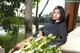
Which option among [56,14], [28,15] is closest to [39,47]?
[56,14]

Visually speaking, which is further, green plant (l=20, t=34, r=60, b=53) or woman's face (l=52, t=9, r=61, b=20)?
woman's face (l=52, t=9, r=61, b=20)

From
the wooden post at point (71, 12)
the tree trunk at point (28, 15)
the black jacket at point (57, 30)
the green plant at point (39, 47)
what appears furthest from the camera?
the tree trunk at point (28, 15)

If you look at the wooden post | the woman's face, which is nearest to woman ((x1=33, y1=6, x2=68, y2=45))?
the woman's face

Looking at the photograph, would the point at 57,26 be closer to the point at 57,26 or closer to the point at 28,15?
the point at 57,26

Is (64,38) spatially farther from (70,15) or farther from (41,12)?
(41,12)

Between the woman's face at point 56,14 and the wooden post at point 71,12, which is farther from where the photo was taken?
the wooden post at point 71,12

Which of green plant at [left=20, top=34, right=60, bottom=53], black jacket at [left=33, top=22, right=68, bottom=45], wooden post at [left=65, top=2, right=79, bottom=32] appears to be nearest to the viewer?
green plant at [left=20, top=34, right=60, bottom=53]

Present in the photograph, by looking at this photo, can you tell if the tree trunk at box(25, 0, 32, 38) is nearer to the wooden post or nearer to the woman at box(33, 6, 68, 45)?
the wooden post

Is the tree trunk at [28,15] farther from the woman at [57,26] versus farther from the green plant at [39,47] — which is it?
the green plant at [39,47]

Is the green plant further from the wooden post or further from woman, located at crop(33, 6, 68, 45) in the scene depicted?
the wooden post

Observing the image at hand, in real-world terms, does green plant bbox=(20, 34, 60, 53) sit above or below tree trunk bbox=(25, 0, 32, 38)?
above

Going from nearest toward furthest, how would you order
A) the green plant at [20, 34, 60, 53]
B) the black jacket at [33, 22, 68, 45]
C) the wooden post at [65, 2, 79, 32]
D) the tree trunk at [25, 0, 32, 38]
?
the green plant at [20, 34, 60, 53], the black jacket at [33, 22, 68, 45], the wooden post at [65, 2, 79, 32], the tree trunk at [25, 0, 32, 38]

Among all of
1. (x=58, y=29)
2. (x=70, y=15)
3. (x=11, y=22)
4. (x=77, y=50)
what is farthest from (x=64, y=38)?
(x=11, y=22)

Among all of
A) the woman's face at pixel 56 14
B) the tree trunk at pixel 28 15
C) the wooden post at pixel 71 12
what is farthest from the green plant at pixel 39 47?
the tree trunk at pixel 28 15
